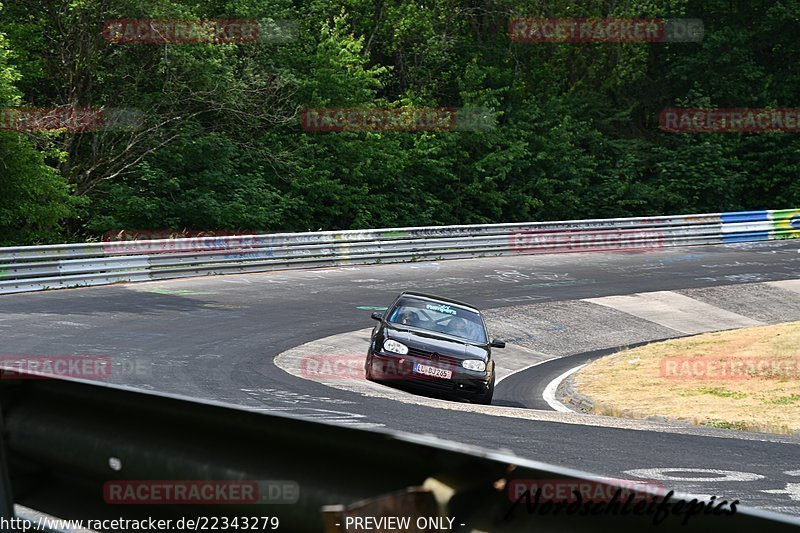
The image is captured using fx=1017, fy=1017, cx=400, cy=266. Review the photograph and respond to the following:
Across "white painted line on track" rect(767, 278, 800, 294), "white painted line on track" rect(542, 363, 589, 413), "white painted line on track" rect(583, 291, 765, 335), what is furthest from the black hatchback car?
"white painted line on track" rect(767, 278, 800, 294)

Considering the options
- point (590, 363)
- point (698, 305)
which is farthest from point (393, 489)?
point (698, 305)

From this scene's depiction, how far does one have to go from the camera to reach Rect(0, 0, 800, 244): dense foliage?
101 ft

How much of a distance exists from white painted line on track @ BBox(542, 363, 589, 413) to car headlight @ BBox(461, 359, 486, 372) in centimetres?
130

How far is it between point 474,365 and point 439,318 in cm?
144

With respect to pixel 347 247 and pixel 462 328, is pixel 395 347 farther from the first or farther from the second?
pixel 347 247

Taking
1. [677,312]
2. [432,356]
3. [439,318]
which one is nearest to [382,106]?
[677,312]

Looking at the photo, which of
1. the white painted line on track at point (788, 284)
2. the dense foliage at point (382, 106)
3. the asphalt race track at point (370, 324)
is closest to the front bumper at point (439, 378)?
the asphalt race track at point (370, 324)

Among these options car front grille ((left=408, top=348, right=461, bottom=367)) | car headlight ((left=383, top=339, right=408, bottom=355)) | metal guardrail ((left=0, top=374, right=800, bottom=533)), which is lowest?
car front grille ((left=408, top=348, right=461, bottom=367))

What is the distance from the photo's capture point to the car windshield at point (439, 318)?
1577cm

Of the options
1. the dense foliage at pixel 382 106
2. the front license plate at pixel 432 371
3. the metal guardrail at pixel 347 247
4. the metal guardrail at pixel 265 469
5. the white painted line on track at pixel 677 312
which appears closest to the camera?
the metal guardrail at pixel 265 469

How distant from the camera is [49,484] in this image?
387cm

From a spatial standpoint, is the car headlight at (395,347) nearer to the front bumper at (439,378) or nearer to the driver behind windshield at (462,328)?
the front bumper at (439,378)

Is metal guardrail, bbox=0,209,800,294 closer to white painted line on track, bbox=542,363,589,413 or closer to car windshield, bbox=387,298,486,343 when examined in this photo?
car windshield, bbox=387,298,486,343

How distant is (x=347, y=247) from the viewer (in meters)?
30.3
